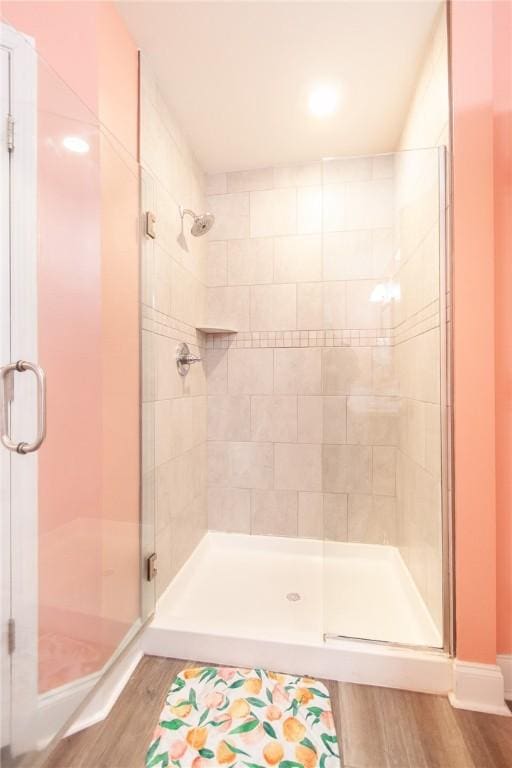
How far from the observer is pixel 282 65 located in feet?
5.35

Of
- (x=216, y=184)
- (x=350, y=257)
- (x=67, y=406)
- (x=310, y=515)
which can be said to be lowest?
(x=310, y=515)

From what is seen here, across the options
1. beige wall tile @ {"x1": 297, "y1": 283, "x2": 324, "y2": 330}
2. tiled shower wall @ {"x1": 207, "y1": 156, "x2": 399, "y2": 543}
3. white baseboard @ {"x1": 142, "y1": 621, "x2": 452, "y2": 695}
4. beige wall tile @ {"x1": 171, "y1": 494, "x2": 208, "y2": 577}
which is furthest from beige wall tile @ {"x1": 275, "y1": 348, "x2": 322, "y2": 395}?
white baseboard @ {"x1": 142, "y1": 621, "x2": 452, "y2": 695}

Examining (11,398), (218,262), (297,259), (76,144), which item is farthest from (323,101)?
(11,398)

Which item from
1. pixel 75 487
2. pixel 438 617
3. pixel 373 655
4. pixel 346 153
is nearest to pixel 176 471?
pixel 75 487

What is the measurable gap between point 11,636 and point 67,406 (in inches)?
25.3

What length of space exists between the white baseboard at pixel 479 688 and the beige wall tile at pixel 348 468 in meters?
0.83

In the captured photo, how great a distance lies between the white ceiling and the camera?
1.41 meters

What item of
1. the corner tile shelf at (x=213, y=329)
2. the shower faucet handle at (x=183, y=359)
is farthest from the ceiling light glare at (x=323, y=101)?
the shower faucet handle at (x=183, y=359)

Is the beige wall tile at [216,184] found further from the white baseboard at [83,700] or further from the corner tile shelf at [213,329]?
the white baseboard at [83,700]

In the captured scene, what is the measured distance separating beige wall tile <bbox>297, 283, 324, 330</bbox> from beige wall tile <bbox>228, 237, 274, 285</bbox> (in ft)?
0.74

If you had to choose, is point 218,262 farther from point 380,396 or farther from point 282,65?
point 380,396

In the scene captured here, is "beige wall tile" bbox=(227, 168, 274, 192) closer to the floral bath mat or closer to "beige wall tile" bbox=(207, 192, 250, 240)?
"beige wall tile" bbox=(207, 192, 250, 240)

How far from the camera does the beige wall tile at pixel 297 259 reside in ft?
7.74

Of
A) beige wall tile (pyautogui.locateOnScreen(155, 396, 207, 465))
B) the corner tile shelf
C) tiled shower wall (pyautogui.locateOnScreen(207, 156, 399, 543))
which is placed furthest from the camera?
tiled shower wall (pyautogui.locateOnScreen(207, 156, 399, 543))
